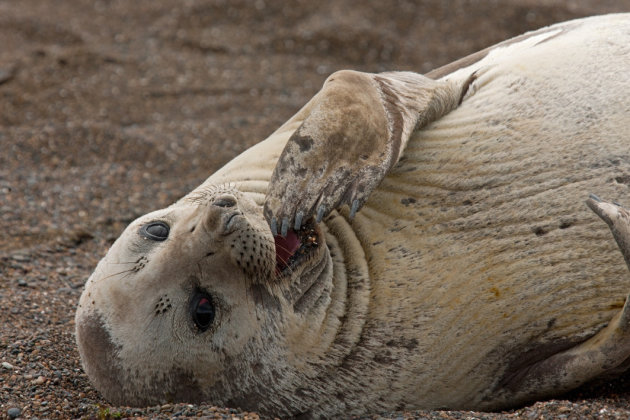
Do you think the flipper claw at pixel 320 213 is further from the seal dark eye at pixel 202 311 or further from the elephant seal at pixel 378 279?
the seal dark eye at pixel 202 311

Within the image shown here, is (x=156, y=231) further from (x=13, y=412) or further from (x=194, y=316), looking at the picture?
(x=13, y=412)

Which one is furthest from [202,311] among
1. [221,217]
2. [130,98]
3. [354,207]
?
[130,98]

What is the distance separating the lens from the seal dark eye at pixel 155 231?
331cm

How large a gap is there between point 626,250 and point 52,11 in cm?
632

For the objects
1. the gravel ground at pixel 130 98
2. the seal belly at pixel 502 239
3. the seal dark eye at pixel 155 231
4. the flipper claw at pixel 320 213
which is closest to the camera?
the flipper claw at pixel 320 213

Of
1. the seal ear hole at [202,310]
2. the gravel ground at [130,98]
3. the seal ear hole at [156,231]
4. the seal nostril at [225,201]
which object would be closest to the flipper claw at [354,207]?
the seal nostril at [225,201]

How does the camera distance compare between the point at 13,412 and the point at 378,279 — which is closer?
the point at 13,412

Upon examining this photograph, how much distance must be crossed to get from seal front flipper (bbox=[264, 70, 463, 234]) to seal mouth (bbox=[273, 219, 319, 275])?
0.56ft

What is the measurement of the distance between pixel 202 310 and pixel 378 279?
2.21ft

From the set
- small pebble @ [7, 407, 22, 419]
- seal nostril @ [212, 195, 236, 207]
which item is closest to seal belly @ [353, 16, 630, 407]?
seal nostril @ [212, 195, 236, 207]

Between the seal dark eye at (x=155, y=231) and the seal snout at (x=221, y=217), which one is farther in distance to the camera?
the seal dark eye at (x=155, y=231)

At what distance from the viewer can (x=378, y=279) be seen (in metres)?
3.36

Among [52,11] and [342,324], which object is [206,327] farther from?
[52,11]

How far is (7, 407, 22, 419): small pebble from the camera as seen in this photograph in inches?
123
